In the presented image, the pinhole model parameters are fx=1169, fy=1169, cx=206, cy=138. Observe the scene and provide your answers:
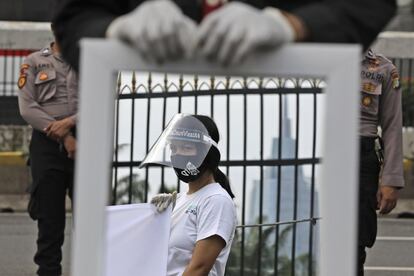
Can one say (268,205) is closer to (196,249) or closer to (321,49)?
(196,249)

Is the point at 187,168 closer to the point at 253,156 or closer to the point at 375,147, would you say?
the point at 375,147

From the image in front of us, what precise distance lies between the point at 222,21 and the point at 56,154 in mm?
4262

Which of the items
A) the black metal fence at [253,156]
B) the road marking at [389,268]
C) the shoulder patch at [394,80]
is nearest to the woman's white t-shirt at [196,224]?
the shoulder patch at [394,80]

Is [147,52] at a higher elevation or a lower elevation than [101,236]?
higher

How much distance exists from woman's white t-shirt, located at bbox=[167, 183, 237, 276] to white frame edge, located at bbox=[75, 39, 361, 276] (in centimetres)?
275

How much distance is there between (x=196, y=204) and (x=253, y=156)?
2.18 m

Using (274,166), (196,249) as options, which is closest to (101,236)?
(196,249)

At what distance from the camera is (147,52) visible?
1.78m

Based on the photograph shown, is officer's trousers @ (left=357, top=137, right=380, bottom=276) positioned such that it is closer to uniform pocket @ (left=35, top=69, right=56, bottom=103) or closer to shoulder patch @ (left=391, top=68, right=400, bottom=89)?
shoulder patch @ (left=391, top=68, right=400, bottom=89)

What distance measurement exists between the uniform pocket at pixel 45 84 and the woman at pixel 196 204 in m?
1.30

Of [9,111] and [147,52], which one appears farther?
[9,111]

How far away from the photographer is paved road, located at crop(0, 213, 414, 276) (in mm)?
7996

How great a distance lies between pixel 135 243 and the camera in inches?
153

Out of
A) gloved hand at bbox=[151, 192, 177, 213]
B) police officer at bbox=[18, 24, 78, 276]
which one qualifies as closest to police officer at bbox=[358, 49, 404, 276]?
gloved hand at bbox=[151, 192, 177, 213]
